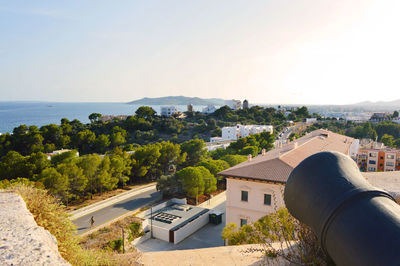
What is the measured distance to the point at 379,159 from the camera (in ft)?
116

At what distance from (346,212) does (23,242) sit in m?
3.53

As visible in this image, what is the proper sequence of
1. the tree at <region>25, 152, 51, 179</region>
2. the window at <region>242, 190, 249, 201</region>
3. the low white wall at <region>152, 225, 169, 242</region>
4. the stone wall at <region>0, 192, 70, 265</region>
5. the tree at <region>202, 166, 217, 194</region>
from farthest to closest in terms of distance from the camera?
the tree at <region>25, 152, 51, 179</region>, the tree at <region>202, 166, 217, 194</region>, the low white wall at <region>152, 225, 169, 242</region>, the window at <region>242, 190, 249, 201</region>, the stone wall at <region>0, 192, 70, 265</region>

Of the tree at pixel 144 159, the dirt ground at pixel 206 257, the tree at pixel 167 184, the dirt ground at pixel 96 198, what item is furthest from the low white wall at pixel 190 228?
the tree at pixel 144 159

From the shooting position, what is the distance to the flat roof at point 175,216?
56.4ft

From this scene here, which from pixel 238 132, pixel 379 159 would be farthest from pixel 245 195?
pixel 238 132

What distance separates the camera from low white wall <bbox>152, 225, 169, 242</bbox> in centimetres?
1633

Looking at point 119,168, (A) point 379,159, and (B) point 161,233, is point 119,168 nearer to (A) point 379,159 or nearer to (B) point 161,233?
(B) point 161,233

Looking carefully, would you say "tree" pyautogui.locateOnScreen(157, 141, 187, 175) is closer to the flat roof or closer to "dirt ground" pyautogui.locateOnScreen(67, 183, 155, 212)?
"dirt ground" pyautogui.locateOnScreen(67, 183, 155, 212)

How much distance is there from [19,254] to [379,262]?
3.42 meters

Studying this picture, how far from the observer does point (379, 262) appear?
73.9 inches

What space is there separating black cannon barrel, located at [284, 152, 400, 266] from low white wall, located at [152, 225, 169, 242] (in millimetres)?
14790

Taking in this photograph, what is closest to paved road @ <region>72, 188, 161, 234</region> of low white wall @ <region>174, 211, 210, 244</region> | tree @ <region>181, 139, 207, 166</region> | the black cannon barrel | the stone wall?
low white wall @ <region>174, 211, 210, 244</region>

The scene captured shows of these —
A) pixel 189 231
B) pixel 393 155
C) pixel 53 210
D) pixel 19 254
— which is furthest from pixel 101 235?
pixel 393 155

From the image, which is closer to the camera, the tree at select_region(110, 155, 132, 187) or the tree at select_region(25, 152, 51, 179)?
the tree at select_region(25, 152, 51, 179)
